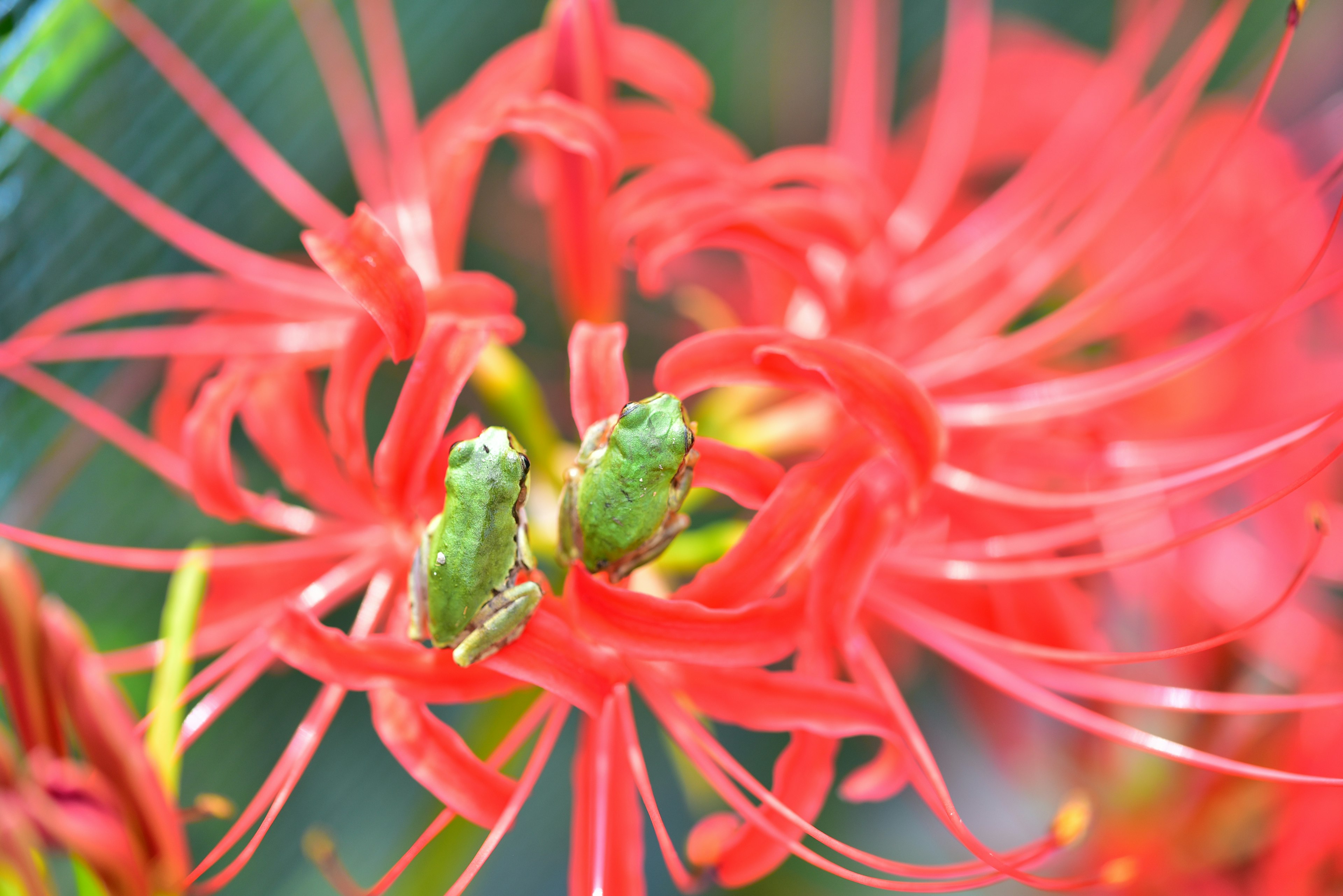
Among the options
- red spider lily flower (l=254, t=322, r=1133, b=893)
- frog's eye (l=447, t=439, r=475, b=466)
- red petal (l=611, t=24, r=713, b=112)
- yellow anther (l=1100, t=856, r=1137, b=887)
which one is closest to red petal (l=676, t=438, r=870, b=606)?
red spider lily flower (l=254, t=322, r=1133, b=893)

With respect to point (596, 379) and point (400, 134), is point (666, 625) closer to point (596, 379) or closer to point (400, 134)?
point (596, 379)

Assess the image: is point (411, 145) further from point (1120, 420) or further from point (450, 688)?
point (1120, 420)

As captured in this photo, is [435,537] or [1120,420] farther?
[1120,420]

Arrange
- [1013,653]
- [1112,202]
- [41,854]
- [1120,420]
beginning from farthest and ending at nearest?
1. [1120,420]
2. [1112,202]
3. [1013,653]
4. [41,854]

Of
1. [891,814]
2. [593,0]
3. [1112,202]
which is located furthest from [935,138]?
[891,814]

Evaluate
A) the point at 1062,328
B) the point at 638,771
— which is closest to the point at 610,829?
the point at 638,771
